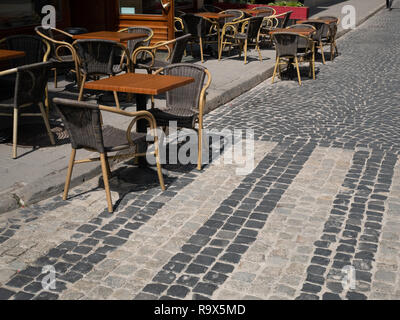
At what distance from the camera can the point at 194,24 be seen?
11.2 m

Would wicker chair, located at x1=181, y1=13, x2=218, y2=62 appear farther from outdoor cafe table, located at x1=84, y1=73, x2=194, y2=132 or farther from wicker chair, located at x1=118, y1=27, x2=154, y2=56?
outdoor cafe table, located at x1=84, y1=73, x2=194, y2=132

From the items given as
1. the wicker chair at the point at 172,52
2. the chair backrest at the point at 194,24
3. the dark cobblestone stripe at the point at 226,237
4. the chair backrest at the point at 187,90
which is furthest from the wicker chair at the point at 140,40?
the dark cobblestone stripe at the point at 226,237

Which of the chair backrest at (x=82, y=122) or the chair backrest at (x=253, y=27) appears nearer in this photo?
the chair backrest at (x=82, y=122)

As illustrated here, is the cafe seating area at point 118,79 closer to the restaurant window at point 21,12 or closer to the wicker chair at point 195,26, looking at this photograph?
the wicker chair at point 195,26

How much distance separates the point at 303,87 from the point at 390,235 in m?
5.77

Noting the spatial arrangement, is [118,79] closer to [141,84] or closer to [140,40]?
[141,84]

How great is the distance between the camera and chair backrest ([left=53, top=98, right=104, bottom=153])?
4426 mm

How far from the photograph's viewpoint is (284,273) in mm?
3775

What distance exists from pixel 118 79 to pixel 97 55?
6.04 feet

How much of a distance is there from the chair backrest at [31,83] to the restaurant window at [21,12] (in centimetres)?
381

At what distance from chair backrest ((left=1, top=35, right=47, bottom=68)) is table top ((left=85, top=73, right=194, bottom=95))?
2.33 meters

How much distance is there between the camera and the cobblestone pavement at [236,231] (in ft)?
11.9

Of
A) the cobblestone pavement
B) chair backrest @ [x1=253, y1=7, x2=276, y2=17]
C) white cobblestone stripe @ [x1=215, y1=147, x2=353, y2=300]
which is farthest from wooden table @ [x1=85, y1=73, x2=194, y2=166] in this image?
chair backrest @ [x1=253, y1=7, x2=276, y2=17]

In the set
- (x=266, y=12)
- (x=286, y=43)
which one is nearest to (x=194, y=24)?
(x=286, y=43)
